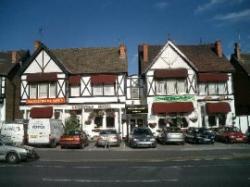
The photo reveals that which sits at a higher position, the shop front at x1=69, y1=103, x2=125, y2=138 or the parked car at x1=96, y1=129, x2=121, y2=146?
the shop front at x1=69, y1=103, x2=125, y2=138

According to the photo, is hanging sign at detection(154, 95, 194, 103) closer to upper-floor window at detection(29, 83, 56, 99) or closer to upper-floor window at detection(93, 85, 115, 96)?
upper-floor window at detection(93, 85, 115, 96)

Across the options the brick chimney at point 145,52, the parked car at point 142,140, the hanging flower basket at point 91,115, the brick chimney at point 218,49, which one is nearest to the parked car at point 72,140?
the parked car at point 142,140

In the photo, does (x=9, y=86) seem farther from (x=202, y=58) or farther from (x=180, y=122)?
(x=202, y=58)

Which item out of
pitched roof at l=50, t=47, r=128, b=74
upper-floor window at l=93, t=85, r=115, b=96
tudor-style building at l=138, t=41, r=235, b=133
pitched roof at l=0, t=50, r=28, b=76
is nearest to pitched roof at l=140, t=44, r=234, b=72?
tudor-style building at l=138, t=41, r=235, b=133

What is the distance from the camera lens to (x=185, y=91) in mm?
35562

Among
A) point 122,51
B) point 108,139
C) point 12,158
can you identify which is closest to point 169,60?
point 122,51

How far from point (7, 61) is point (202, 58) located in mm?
24120

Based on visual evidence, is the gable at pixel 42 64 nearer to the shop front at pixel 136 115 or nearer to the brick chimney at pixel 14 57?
the brick chimney at pixel 14 57

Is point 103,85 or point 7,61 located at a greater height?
point 7,61

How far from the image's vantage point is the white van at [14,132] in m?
27.9

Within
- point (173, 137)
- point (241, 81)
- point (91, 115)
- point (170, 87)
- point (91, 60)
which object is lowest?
point (173, 137)

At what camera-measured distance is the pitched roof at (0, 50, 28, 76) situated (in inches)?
1484

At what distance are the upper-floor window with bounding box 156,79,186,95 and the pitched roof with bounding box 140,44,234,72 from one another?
2516mm

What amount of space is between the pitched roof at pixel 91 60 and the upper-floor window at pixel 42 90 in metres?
2.86
